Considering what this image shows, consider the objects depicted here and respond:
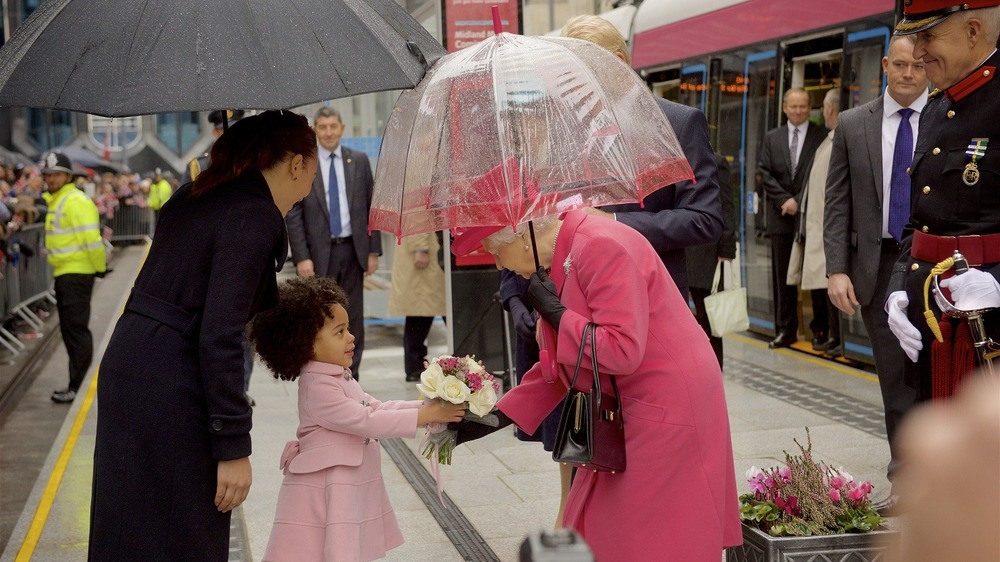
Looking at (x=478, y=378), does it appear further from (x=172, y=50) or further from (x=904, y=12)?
(x=904, y=12)

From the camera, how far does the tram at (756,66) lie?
31.8 ft

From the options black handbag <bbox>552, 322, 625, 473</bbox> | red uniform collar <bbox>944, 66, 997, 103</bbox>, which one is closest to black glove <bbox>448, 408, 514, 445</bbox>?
black handbag <bbox>552, 322, 625, 473</bbox>

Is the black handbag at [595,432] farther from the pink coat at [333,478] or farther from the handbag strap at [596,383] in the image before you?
the pink coat at [333,478]

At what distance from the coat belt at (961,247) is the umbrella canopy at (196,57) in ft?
5.89

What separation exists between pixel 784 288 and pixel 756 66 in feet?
6.87

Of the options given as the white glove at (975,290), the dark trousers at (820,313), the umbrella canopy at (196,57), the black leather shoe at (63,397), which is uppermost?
the umbrella canopy at (196,57)

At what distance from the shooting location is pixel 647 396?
10.8 ft

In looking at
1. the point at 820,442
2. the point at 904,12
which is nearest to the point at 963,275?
the point at 904,12

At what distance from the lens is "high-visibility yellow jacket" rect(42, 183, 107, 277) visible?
1009cm

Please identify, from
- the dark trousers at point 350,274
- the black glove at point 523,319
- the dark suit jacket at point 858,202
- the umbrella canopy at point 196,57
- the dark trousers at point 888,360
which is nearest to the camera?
the umbrella canopy at point 196,57

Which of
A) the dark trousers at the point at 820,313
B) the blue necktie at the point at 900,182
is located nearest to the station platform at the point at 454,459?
the dark trousers at the point at 820,313

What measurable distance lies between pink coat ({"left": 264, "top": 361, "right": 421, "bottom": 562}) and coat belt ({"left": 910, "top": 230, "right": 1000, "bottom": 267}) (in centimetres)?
174

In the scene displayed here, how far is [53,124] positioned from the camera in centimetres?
6612

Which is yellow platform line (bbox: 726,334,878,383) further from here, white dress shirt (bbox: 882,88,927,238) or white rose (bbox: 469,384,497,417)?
white rose (bbox: 469,384,497,417)
